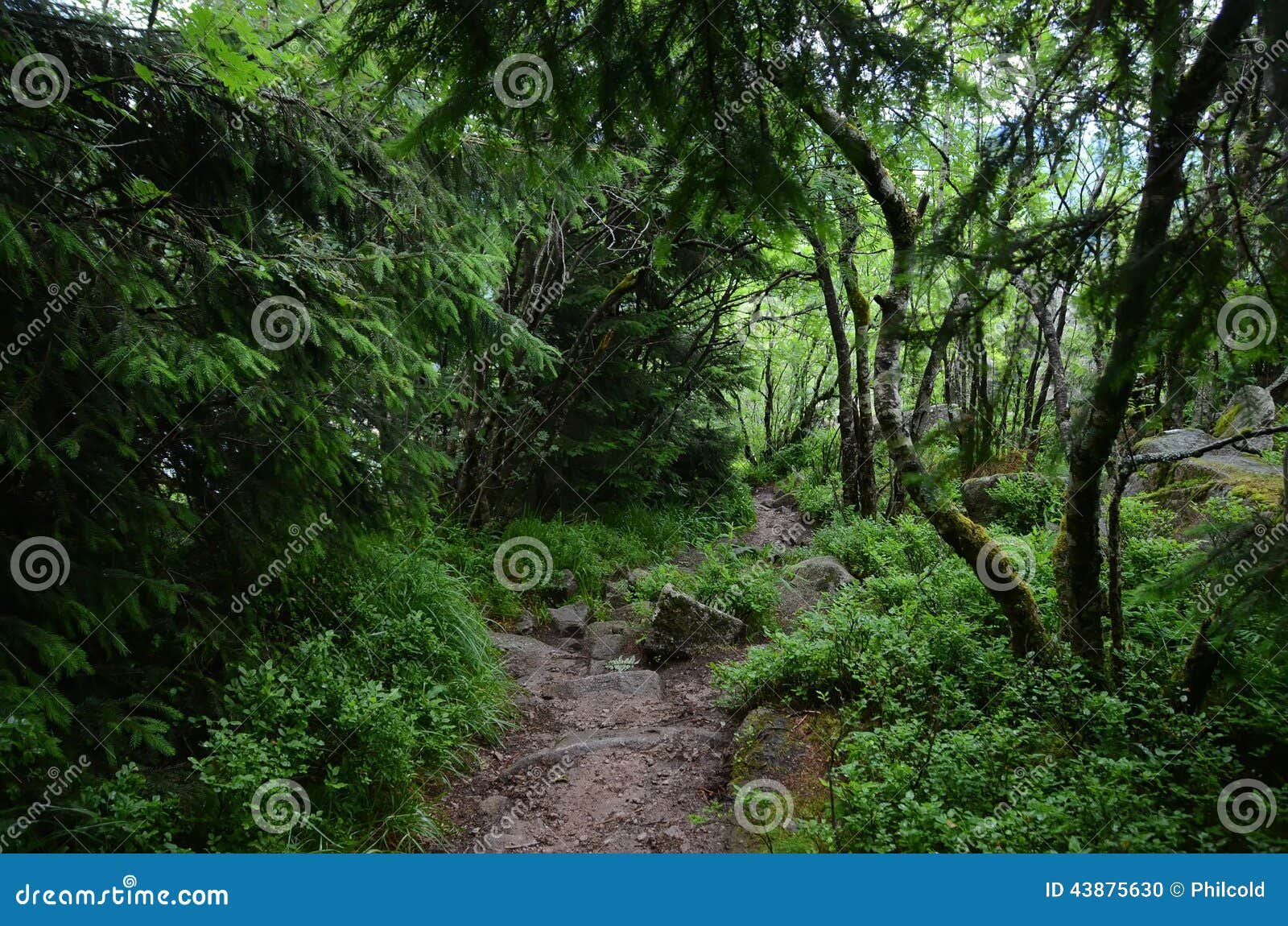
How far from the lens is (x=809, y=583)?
742cm

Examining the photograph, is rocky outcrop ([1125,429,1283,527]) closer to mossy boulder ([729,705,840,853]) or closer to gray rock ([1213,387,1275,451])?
gray rock ([1213,387,1275,451])

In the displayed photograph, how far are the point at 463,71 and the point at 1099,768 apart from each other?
4.11 meters

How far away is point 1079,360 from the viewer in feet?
47.9

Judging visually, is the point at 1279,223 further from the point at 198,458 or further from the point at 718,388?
the point at 718,388

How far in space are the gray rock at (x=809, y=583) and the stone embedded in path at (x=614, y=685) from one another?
64.7 inches

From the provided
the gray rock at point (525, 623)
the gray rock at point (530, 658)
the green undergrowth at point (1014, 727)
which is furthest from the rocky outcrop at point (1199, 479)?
the gray rock at point (525, 623)

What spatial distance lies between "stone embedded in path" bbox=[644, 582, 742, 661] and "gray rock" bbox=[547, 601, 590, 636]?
1.27 meters

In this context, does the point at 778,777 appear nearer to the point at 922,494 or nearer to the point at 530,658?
the point at 922,494

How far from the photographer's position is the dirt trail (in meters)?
3.91

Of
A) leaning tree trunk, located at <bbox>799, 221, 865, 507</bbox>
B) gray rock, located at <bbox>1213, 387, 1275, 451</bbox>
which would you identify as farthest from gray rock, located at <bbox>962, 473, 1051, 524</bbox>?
gray rock, located at <bbox>1213, 387, 1275, 451</bbox>

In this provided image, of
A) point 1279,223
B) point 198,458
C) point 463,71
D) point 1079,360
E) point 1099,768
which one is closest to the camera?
point 1279,223

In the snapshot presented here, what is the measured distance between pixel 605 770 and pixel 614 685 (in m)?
1.46

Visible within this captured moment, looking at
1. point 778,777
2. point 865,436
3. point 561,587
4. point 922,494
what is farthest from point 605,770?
point 865,436

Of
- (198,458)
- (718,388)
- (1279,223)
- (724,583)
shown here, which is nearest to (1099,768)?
(1279,223)
